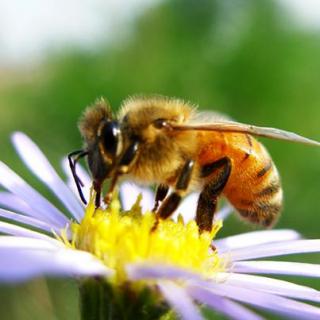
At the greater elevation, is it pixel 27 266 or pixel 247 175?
pixel 247 175

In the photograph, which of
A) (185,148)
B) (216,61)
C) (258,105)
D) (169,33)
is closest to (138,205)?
(185,148)

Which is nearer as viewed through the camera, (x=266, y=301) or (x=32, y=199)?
(x=266, y=301)

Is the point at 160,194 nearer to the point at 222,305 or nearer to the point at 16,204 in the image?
the point at 16,204

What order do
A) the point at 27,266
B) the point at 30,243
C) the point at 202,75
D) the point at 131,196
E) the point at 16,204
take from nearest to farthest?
the point at 27,266
the point at 30,243
the point at 16,204
the point at 131,196
the point at 202,75

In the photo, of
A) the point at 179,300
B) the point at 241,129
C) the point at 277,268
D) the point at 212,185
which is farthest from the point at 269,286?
the point at 179,300

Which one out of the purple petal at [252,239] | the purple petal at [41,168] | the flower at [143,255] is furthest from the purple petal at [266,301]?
the purple petal at [41,168]

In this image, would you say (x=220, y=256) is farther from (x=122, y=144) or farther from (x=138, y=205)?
(x=122, y=144)

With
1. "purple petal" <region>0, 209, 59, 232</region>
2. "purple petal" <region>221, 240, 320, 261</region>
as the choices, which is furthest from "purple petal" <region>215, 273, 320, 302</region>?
"purple petal" <region>0, 209, 59, 232</region>

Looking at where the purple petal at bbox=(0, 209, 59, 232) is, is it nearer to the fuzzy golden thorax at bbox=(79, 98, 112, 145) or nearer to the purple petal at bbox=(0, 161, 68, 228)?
the purple petal at bbox=(0, 161, 68, 228)
